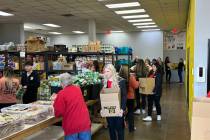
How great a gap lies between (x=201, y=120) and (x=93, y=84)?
363 cm

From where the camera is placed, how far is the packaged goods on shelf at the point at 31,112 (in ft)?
12.2

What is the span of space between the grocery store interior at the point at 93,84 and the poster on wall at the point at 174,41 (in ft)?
23.6

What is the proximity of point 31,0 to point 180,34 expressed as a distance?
484 inches

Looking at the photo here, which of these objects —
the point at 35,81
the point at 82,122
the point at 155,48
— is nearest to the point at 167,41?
the point at 155,48

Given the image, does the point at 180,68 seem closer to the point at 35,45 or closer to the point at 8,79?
the point at 35,45

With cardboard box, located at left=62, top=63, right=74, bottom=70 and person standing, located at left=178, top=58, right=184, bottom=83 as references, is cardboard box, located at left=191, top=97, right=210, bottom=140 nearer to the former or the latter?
cardboard box, located at left=62, top=63, right=74, bottom=70

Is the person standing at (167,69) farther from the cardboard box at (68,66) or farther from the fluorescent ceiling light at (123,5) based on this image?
the cardboard box at (68,66)

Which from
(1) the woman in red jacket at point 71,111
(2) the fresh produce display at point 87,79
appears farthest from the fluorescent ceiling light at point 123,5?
(1) the woman in red jacket at point 71,111

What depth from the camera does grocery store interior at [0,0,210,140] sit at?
3744 mm

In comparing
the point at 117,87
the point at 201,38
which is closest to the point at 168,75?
the point at 201,38

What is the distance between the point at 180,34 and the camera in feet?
62.5

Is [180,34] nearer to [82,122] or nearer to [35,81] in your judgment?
[35,81]

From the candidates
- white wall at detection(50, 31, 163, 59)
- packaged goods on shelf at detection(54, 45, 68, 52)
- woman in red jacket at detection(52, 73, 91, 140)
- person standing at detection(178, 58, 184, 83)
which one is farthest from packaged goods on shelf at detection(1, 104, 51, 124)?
white wall at detection(50, 31, 163, 59)

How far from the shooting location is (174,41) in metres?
19.1
